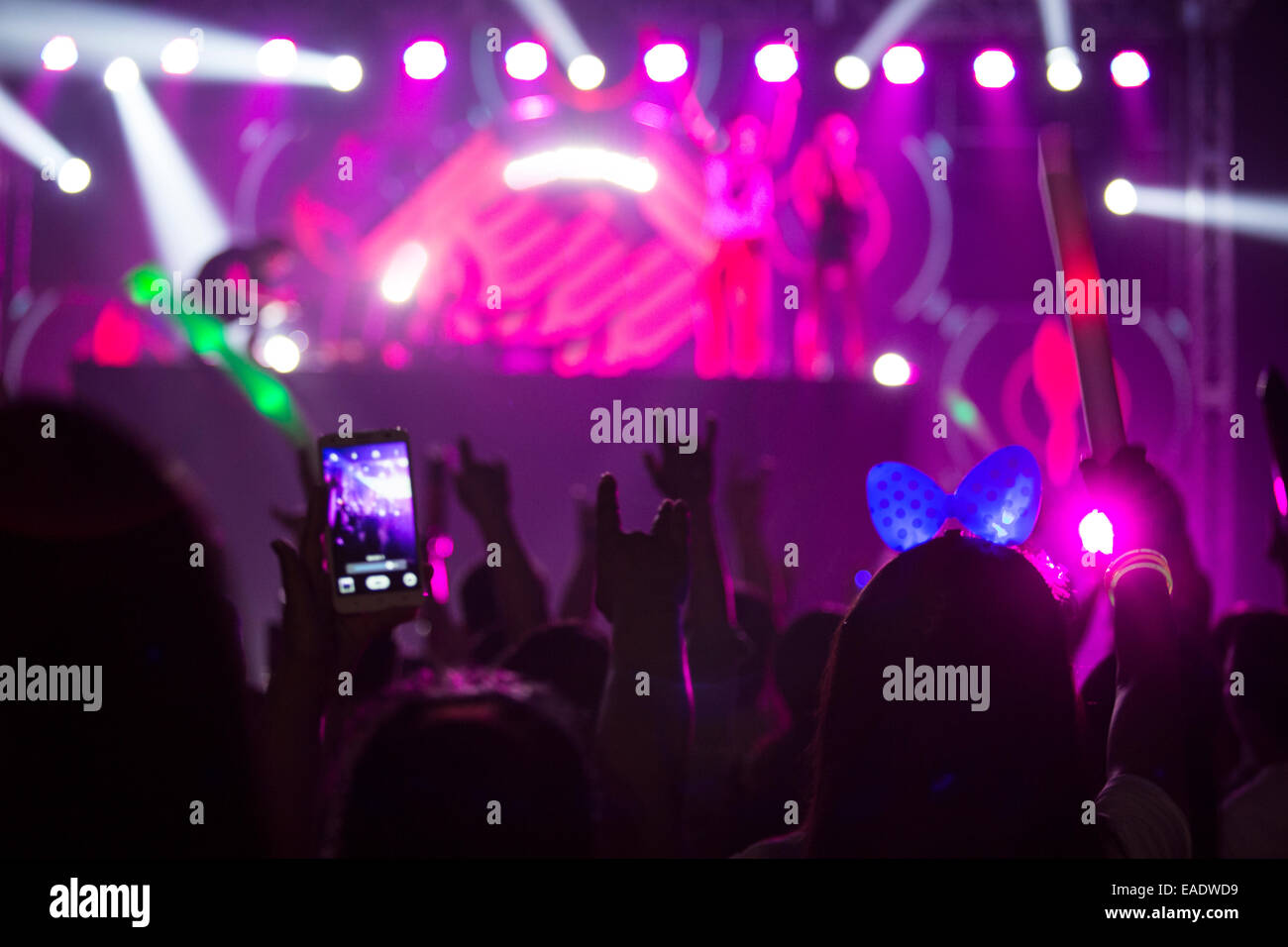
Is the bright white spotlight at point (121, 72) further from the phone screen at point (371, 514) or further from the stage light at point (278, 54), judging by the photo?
the phone screen at point (371, 514)

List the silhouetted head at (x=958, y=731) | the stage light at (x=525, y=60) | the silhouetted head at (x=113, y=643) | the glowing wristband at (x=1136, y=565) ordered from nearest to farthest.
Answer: the silhouetted head at (x=113, y=643) → the silhouetted head at (x=958, y=731) → the glowing wristband at (x=1136, y=565) → the stage light at (x=525, y=60)

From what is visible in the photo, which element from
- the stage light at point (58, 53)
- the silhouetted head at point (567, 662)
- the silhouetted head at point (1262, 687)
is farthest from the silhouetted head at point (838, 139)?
the silhouetted head at point (567, 662)

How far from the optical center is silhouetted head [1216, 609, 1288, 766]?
2.04 meters

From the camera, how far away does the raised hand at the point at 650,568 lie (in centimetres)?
172

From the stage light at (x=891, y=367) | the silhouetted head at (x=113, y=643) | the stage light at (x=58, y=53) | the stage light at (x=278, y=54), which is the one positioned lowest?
the silhouetted head at (x=113, y=643)

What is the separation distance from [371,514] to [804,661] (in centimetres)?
91

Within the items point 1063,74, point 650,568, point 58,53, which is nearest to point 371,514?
point 650,568

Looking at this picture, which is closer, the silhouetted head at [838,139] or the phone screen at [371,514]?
the phone screen at [371,514]

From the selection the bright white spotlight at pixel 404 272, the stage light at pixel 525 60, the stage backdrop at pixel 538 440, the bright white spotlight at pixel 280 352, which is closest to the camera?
the stage backdrop at pixel 538 440

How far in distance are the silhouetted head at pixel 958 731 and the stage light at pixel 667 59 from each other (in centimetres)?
590

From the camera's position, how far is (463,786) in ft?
3.48

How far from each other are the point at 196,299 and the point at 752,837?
12.1 ft
